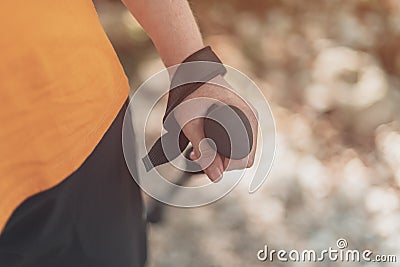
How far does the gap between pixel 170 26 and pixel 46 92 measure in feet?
0.50

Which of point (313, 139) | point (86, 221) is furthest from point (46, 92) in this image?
point (313, 139)

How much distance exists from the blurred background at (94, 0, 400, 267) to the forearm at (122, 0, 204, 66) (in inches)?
11.5

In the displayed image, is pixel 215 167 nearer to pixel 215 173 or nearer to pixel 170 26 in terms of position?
pixel 215 173

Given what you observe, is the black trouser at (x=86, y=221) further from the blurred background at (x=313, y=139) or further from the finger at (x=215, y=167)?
the blurred background at (x=313, y=139)

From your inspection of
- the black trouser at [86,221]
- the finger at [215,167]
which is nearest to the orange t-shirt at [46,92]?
the black trouser at [86,221]

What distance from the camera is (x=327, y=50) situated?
0.81m

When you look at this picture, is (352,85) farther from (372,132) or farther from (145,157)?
(145,157)

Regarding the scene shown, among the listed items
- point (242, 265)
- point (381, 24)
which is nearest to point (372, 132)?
point (381, 24)

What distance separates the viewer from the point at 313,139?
83 centimetres

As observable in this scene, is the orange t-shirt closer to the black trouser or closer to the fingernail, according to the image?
the black trouser

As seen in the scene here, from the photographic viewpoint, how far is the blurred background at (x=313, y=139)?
2.63 feet

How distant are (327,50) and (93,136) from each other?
49 cm

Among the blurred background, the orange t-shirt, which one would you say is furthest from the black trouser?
the blurred background

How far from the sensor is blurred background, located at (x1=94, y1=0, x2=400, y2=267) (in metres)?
0.80
